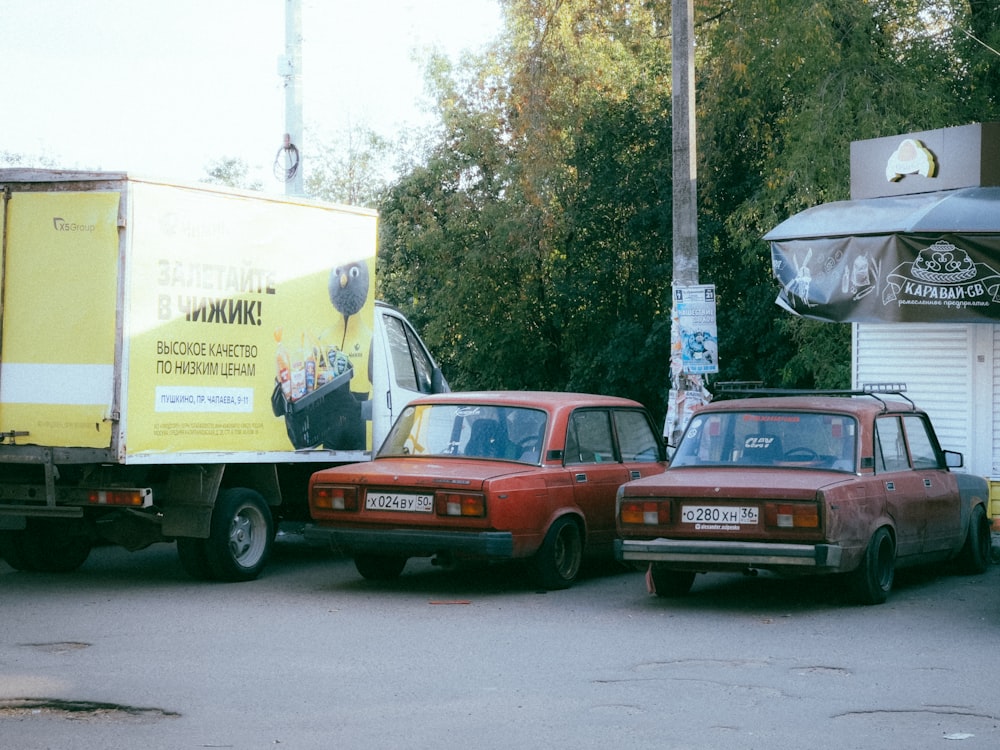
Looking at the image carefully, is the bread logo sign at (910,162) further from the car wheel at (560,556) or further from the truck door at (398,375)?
the car wheel at (560,556)

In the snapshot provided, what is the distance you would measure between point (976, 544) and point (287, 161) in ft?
32.2

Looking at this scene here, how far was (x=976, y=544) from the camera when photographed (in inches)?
470

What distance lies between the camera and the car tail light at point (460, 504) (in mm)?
10273

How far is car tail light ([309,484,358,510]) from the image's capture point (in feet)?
35.3

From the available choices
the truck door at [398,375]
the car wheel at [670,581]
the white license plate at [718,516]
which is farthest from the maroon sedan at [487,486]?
the truck door at [398,375]

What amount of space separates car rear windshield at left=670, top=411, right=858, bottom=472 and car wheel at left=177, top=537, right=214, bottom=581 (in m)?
3.75

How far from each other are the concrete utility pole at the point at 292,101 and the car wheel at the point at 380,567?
749 centimetres

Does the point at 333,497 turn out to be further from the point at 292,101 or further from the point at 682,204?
the point at 292,101

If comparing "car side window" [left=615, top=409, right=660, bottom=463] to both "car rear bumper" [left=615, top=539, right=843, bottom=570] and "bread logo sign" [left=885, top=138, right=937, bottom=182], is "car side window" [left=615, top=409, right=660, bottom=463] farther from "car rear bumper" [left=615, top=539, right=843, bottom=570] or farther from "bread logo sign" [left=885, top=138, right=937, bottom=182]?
"bread logo sign" [left=885, top=138, right=937, bottom=182]

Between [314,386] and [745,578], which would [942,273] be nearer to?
[745,578]

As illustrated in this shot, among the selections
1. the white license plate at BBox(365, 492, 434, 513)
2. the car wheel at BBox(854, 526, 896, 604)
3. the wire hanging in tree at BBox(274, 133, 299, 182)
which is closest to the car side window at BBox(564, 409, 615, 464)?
the white license plate at BBox(365, 492, 434, 513)

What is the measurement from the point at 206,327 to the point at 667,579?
158 inches

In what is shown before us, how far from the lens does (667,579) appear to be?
10.6 meters

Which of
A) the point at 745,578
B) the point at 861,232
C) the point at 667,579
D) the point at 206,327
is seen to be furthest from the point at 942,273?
the point at 206,327
